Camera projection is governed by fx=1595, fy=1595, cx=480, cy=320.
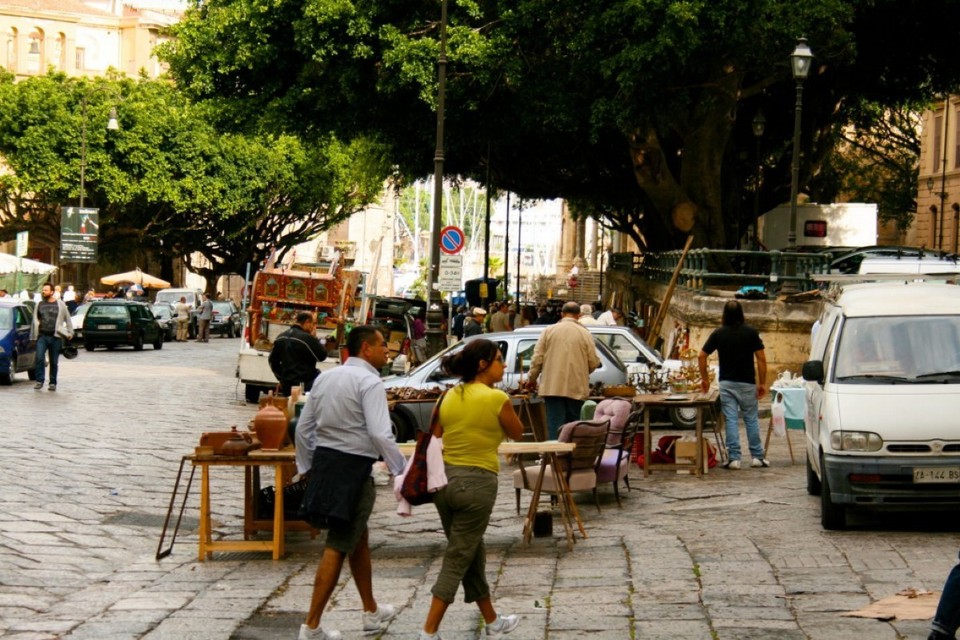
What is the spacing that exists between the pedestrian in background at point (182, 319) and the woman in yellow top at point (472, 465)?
48.0m

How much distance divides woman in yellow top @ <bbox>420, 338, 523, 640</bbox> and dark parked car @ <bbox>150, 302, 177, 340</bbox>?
4813 cm

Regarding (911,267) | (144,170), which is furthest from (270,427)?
(144,170)

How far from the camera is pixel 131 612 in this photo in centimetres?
895

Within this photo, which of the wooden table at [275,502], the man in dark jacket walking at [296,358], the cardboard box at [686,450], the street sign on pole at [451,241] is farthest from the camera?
the street sign on pole at [451,241]

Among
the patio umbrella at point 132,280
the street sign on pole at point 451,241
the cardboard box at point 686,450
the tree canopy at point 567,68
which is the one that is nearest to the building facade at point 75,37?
the patio umbrella at point 132,280

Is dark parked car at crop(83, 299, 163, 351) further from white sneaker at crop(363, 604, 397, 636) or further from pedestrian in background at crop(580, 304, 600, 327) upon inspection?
white sneaker at crop(363, 604, 397, 636)

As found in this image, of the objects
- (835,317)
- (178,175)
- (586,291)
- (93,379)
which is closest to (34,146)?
(178,175)

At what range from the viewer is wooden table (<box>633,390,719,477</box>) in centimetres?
1505

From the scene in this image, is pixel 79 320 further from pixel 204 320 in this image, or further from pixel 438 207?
pixel 438 207

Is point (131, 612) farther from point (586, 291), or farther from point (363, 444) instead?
point (586, 291)

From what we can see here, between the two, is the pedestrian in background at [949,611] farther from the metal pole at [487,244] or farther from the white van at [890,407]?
the metal pole at [487,244]

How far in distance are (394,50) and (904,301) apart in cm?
1784

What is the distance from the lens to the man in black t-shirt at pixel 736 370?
15305mm

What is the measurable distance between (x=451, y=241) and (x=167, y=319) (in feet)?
101
